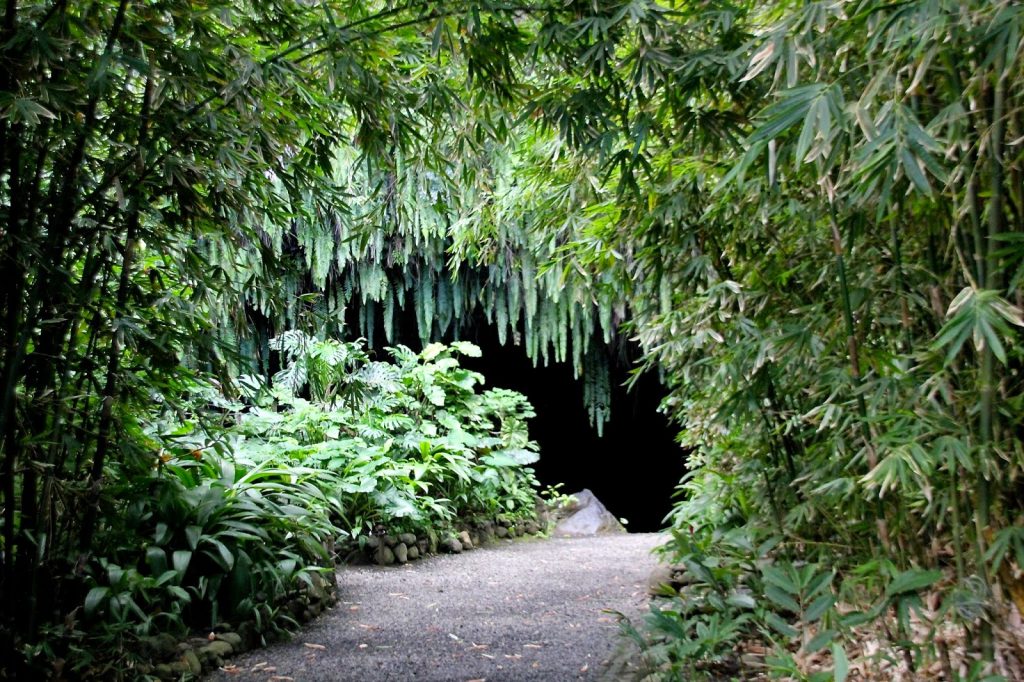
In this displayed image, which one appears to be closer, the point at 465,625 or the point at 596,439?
the point at 465,625

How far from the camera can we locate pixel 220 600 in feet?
7.89

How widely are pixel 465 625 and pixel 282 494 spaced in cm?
93

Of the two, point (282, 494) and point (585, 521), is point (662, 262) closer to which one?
point (282, 494)

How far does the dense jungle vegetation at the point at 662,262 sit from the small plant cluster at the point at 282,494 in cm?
2

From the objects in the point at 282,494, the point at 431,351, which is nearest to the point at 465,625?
the point at 282,494

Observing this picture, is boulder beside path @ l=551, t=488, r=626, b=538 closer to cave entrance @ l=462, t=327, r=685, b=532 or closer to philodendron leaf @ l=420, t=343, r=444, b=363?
cave entrance @ l=462, t=327, r=685, b=532

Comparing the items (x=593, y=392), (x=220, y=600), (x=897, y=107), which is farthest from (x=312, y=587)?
(x=593, y=392)

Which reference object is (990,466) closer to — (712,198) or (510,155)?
(712,198)

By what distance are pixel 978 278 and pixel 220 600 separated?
2.38 metres

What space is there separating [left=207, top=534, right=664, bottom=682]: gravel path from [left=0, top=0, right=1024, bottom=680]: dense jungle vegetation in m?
0.28

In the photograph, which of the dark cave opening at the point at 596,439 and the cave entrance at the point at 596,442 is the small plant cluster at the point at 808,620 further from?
the cave entrance at the point at 596,442

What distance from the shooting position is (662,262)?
2.01 meters

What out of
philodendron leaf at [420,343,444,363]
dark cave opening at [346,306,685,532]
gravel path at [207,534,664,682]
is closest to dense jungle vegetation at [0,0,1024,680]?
gravel path at [207,534,664,682]

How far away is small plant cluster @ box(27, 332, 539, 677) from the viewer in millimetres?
2029
